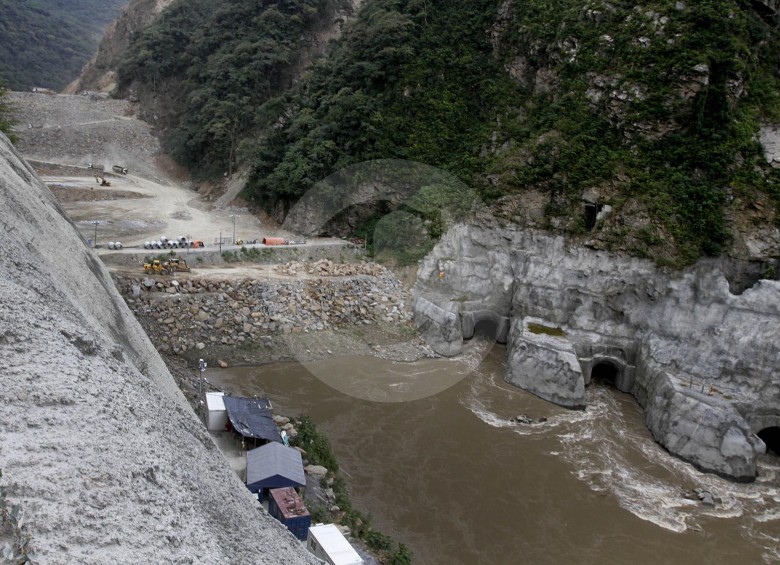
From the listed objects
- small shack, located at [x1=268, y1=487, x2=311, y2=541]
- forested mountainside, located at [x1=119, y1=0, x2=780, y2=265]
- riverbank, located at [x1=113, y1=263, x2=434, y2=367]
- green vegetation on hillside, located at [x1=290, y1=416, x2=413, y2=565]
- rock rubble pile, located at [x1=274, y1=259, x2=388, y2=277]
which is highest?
forested mountainside, located at [x1=119, y1=0, x2=780, y2=265]

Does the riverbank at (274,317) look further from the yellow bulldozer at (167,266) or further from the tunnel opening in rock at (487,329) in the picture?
the tunnel opening in rock at (487,329)

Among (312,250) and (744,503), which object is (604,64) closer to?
(312,250)

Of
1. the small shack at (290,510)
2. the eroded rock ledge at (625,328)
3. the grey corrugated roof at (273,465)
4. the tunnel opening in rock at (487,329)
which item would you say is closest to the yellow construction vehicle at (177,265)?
the eroded rock ledge at (625,328)

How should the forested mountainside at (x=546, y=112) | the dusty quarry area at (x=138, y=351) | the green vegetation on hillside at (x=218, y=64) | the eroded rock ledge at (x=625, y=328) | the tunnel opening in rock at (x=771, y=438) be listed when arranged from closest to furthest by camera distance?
the dusty quarry area at (x=138, y=351)
the eroded rock ledge at (x=625, y=328)
the tunnel opening in rock at (x=771, y=438)
the forested mountainside at (x=546, y=112)
the green vegetation on hillside at (x=218, y=64)

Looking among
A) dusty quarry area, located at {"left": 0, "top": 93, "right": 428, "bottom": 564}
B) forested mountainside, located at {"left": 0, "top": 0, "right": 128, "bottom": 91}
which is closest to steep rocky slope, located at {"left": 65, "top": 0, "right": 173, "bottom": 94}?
forested mountainside, located at {"left": 0, "top": 0, "right": 128, "bottom": 91}

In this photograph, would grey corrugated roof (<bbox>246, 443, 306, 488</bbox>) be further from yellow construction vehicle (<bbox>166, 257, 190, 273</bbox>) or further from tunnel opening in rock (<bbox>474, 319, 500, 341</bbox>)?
tunnel opening in rock (<bbox>474, 319, 500, 341</bbox>)

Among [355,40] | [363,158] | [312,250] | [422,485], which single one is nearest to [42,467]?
[422,485]

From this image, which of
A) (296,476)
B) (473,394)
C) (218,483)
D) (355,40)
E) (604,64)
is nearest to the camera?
(218,483)
